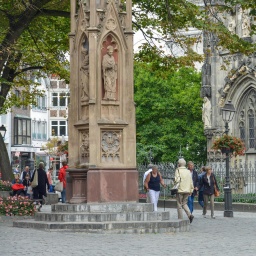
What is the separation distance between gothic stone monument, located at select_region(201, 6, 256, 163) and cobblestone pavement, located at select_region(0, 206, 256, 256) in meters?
24.5

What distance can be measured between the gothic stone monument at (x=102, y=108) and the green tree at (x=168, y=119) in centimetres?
4347

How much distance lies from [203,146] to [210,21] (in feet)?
136

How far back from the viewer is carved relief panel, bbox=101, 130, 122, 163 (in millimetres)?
22953

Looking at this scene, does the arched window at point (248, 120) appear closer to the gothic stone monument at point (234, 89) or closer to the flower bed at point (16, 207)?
the gothic stone monument at point (234, 89)

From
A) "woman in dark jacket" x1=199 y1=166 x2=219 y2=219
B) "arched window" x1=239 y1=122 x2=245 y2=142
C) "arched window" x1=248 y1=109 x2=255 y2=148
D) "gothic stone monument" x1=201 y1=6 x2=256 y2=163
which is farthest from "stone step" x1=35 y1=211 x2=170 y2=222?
"arched window" x1=239 y1=122 x2=245 y2=142

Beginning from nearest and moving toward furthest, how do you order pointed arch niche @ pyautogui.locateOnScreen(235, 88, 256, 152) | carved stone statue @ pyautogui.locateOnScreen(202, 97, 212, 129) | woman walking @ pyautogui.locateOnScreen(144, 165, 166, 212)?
woman walking @ pyautogui.locateOnScreen(144, 165, 166, 212)
pointed arch niche @ pyautogui.locateOnScreen(235, 88, 256, 152)
carved stone statue @ pyautogui.locateOnScreen(202, 97, 212, 129)

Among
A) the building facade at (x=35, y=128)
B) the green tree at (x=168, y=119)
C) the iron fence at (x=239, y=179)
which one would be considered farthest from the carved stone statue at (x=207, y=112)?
the building facade at (x=35, y=128)

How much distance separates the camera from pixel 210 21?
27719 mm

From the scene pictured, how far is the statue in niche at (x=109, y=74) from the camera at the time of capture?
23031 millimetres

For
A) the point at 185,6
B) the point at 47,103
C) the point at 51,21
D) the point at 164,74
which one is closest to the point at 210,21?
the point at 185,6

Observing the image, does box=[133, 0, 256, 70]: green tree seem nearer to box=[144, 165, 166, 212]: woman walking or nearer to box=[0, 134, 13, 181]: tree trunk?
box=[144, 165, 166, 212]: woman walking

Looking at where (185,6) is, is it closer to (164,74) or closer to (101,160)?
(164,74)

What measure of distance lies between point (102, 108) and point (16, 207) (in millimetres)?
6547

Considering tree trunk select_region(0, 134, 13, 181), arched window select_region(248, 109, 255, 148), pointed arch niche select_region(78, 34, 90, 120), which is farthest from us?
arched window select_region(248, 109, 255, 148)
